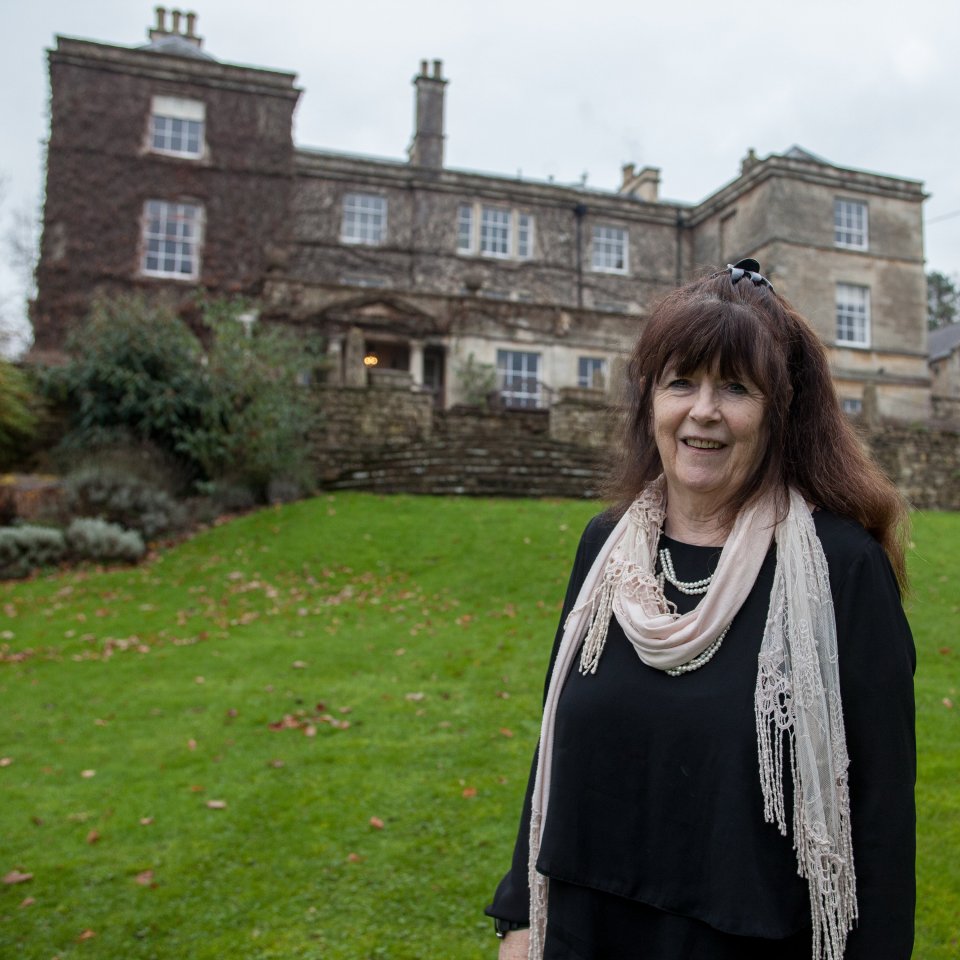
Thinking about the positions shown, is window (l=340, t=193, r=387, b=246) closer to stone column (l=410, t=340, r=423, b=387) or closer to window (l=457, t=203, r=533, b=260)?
window (l=457, t=203, r=533, b=260)

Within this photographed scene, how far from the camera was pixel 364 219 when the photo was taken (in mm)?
26547

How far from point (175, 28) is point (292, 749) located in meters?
27.3

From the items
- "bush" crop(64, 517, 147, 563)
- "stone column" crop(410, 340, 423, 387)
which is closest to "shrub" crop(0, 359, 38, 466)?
"bush" crop(64, 517, 147, 563)

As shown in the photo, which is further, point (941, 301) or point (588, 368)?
point (941, 301)

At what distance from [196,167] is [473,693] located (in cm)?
2184

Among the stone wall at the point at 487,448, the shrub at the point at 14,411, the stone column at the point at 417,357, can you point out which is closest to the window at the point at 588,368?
the stone column at the point at 417,357

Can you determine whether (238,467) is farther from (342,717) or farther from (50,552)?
(342,717)

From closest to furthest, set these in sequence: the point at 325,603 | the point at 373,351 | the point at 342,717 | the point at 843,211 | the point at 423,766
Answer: the point at 423,766 → the point at 342,717 → the point at 325,603 → the point at 373,351 → the point at 843,211

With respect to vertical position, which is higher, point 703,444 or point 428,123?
point 428,123

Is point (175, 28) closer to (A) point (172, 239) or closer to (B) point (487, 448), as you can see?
(A) point (172, 239)

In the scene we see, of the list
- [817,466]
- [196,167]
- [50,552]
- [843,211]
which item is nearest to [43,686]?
[50,552]

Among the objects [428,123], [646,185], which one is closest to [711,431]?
[428,123]

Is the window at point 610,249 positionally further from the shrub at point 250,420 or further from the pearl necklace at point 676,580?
the pearl necklace at point 676,580

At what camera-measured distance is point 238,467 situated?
1449 cm
